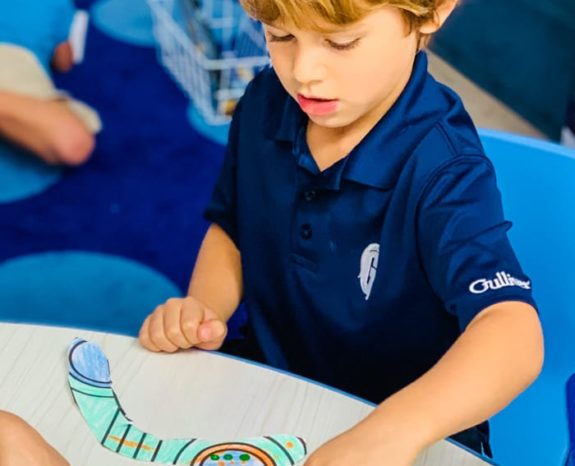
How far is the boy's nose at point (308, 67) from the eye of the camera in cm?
62

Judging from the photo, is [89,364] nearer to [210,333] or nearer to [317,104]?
[210,333]

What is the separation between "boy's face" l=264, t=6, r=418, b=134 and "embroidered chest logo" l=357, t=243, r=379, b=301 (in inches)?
4.9

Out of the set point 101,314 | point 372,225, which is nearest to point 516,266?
point 372,225

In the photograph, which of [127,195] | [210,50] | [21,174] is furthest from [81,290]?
[210,50]

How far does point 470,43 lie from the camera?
2238 mm

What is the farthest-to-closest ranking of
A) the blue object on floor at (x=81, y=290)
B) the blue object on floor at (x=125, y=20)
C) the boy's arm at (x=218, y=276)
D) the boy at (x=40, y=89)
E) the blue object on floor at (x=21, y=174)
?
the blue object on floor at (x=125, y=20), the boy at (x=40, y=89), the blue object on floor at (x=21, y=174), the blue object on floor at (x=81, y=290), the boy's arm at (x=218, y=276)

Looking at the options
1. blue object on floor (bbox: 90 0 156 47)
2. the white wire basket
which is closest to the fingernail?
the white wire basket

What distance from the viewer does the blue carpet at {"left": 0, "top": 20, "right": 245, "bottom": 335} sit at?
160 cm

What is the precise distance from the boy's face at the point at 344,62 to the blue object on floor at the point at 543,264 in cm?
18

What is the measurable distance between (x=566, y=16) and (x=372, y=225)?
137 centimetres

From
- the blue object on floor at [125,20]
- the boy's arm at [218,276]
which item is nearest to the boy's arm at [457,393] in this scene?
the boy's arm at [218,276]

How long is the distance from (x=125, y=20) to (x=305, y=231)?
178 cm

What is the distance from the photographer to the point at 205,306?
80cm

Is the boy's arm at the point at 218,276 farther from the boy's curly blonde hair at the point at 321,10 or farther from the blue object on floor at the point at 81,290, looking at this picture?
the blue object on floor at the point at 81,290
